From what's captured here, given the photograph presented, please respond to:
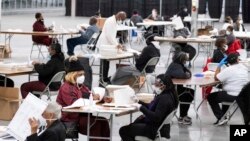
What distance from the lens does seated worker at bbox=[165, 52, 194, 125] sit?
914cm

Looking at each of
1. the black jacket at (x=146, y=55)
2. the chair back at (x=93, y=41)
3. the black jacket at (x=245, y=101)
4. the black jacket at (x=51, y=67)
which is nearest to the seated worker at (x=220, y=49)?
the black jacket at (x=146, y=55)

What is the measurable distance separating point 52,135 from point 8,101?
160 inches

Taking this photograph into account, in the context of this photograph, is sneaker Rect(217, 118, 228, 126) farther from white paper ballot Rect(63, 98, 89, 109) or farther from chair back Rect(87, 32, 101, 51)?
chair back Rect(87, 32, 101, 51)

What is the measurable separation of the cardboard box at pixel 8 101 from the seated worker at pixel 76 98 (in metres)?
2.07

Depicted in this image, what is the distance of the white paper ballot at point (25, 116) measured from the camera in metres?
5.38

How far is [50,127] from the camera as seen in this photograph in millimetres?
5344

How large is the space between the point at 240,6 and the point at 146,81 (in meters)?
21.2

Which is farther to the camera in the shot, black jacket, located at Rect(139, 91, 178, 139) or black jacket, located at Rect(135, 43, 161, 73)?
black jacket, located at Rect(135, 43, 161, 73)

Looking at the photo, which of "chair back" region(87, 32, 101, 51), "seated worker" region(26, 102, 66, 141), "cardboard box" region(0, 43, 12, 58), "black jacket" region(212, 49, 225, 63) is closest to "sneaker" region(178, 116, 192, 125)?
"black jacket" region(212, 49, 225, 63)

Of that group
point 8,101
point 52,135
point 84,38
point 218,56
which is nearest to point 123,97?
point 52,135

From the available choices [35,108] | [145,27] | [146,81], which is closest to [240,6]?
[145,27]

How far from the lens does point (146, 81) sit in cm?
1148

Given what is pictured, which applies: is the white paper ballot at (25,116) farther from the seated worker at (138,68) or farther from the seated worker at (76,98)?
the seated worker at (138,68)

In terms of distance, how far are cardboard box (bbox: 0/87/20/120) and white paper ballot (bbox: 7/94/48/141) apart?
3.70 m
